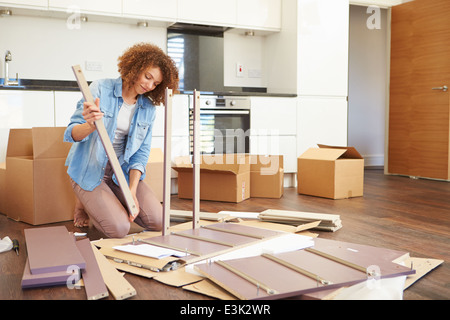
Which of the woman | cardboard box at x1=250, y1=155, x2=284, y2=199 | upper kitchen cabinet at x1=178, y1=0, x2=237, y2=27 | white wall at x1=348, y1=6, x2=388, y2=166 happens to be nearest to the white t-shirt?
the woman

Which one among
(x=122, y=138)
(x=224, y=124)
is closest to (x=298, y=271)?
(x=122, y=138)

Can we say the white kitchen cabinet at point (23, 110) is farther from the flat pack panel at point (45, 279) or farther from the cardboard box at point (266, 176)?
the flat pack panel at point (45, 279)

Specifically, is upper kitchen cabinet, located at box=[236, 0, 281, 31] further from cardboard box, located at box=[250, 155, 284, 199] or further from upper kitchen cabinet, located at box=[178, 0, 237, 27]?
cardboard box, located at box=[250, 155, 284, 199]

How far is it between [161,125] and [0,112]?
1.14 meters

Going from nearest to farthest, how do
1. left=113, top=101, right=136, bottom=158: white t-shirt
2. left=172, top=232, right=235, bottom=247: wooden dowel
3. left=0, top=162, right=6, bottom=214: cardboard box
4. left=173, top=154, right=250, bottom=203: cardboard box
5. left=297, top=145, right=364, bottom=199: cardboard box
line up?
left=172, top=232, right=235, bottom=247: wooden dowel, left=113, top=101, right=136, bottom=158: white t-shirt, left=0, top=162, right=6, bottom=214: cardboard box, left=173, top=154, right=250, bottom=203: cardboard box, left=297, top=145, right=364, bottom=199: cardboard box

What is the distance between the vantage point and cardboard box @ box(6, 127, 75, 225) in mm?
2436

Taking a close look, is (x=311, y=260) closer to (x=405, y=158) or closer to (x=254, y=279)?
(x=254, y=279)

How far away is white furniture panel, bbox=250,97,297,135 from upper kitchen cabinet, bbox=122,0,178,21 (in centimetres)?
101

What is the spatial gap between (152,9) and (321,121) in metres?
1.81

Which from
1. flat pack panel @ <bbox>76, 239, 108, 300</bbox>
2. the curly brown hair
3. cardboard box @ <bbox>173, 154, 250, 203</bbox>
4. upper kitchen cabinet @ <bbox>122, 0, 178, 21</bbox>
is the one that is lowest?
flat pack panel @ <bbox>76, 239, 108, 300</bbox>

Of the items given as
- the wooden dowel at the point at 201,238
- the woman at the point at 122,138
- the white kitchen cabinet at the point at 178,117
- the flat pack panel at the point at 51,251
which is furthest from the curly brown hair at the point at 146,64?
the white kitchen cabinet at the point at 178,117

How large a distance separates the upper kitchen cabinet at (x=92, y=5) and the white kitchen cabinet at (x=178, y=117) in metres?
0.88
